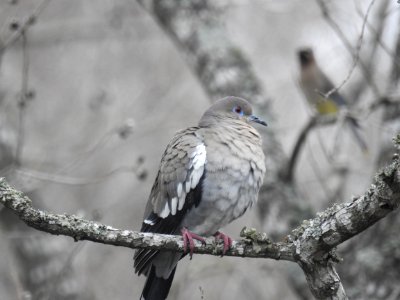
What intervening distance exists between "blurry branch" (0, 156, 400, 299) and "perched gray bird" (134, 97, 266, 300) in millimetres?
688

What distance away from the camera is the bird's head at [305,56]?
7.98 meters

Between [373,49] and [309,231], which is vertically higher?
[373,49]

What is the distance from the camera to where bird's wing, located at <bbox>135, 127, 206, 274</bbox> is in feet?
13.2

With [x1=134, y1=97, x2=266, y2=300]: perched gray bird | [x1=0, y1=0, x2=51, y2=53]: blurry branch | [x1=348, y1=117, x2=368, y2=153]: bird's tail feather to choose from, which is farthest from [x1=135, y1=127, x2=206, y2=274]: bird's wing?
[x1=348, y1=117, x2=368, y2=153]: bird's tail feather

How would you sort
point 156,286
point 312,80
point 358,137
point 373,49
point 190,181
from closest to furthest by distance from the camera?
point 190,181 < point 156,286 < point 373,49 < point 358,137 < point 312,80

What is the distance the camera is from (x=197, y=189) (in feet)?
13.2

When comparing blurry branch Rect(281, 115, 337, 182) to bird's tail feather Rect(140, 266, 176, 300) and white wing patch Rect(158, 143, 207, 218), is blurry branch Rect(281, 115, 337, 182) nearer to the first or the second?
white wing patch Rect(158, 143, 207, 218)

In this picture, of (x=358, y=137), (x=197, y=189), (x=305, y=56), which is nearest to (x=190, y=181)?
(x=197, y=189)

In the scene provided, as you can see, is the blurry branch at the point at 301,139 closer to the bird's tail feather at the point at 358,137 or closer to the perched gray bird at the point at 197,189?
the perched gray bird at the point at 197,189

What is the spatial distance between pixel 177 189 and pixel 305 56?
455 centimetres

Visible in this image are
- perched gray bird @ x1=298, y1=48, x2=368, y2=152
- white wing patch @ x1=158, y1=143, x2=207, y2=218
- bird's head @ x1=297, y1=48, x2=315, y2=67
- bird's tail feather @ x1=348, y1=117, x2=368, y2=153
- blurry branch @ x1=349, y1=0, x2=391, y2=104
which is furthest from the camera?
bird's head @ x1=297, y1=48, x2=315, y2=67

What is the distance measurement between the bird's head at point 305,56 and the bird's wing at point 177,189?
Result: 420 cm

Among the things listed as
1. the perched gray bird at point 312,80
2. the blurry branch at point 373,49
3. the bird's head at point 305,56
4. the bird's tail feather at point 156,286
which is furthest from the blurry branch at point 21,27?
the bird's head at point 305,56

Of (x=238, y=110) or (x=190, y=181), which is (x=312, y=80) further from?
(x=190, y=181)
